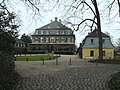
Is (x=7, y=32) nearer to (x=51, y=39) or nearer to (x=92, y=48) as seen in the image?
(x=92, y=48)

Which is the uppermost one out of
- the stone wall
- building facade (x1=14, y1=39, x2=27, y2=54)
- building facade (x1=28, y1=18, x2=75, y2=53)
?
building facade (x1=28, y1=18, x2=75, y2=53)

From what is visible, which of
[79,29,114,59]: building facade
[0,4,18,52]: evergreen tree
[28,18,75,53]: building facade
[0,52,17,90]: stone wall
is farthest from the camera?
[28,18,75,53]: building facade

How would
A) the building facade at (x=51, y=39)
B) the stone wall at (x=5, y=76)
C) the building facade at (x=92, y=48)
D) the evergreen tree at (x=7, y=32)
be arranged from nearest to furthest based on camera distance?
the stone wall at (x=5, y=76) → the evergreen tree at (x=7, y=32) → the building facade at (x=92, y=48) → the building facade at (x=51, y=39)

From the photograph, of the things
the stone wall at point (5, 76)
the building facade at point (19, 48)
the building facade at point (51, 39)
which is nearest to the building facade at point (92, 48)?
the building facade at point (19, 48)

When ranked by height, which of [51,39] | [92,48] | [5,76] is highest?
[51,39]

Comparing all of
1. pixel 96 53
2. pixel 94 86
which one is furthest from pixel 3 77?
pixel 96 53

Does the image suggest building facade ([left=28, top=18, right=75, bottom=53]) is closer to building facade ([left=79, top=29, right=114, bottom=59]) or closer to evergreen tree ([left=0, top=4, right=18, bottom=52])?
building facade ([left=79, top=29, right=114, bottom=59])

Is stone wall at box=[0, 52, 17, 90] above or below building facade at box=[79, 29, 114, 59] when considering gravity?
below

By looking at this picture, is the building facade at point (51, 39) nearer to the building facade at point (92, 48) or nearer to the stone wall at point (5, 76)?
the building facade at point (92, 48)

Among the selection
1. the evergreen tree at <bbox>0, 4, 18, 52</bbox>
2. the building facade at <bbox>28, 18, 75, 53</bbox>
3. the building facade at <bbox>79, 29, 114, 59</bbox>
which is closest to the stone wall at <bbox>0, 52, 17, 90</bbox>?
the evergreen tree at <bbox>0, 4, 18, 52</bbox>

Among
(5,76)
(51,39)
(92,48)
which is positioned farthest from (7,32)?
(51,39)

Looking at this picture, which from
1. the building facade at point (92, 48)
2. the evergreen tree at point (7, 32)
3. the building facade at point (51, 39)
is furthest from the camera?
the building facade at point (51, 39)

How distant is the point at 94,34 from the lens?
1953 inches

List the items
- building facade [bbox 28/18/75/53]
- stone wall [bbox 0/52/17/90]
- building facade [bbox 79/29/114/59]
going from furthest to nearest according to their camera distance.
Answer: building facade [bbox 28/18/75/53] → building facade [bbox 79/29/114/59] → stone wall [bbox 0/52/17/90]
